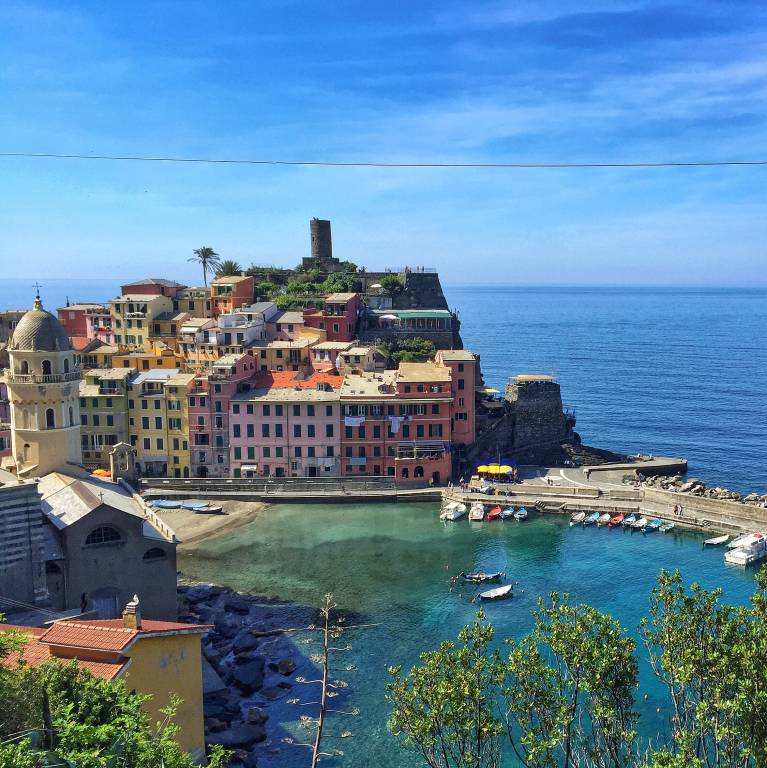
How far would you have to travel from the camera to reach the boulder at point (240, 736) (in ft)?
93.0

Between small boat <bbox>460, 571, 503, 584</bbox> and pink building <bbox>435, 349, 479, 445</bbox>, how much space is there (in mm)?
20950

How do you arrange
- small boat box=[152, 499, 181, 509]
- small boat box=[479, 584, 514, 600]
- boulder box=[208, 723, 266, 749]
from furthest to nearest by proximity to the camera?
small boat box=[152, 499, 181, 509], small boat box=[479, 584, 514, 600], boulder box=[208, 723, 266, 749]

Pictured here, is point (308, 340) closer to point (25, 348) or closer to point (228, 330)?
point (228, 330)

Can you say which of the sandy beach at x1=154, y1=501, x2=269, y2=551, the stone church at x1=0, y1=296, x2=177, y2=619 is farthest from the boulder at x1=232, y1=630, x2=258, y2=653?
the sandy beach at x1=154, y1=501, x2=269, y2=551

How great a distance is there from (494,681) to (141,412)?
49.6 metres

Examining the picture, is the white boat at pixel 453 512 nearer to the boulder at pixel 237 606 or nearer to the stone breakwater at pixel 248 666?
the stone breakwater at pixel 248 666

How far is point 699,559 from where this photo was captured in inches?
1881

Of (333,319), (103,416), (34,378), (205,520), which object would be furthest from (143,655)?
(333,319)

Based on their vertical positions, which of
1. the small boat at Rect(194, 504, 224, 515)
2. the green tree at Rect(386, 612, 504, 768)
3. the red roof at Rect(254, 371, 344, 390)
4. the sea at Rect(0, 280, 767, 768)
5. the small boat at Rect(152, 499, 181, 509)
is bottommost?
the sea at Rect(0, 280, 767, 768)

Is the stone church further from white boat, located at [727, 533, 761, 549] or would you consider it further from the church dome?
white boat, located at [727, 533, 761, 549]

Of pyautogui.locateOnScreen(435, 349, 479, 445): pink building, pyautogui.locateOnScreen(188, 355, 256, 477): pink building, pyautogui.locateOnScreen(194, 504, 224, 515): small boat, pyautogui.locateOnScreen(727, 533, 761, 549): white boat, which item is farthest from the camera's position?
pyautogui.locateOnScreen(435, 349, 479, 445): pink building

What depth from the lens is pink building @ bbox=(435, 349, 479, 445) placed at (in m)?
63.9

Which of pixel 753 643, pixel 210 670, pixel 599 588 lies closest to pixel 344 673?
pixel 210 670

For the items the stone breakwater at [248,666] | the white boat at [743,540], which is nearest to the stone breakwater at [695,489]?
the white boat at [743,540]
